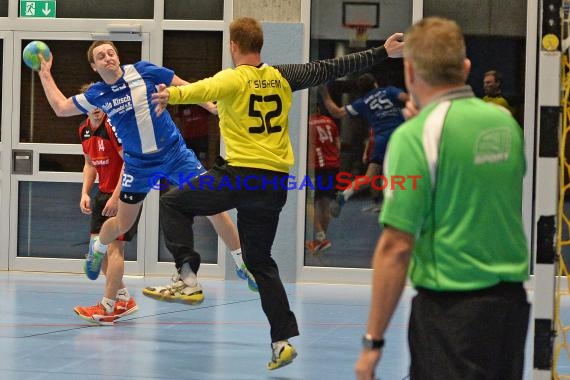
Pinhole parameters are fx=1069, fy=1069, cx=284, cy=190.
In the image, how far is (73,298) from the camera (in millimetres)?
9688

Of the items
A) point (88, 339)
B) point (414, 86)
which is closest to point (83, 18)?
point (88, 339)

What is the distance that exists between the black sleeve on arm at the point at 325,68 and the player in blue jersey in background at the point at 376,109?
491cm

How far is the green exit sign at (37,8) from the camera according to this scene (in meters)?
11.8

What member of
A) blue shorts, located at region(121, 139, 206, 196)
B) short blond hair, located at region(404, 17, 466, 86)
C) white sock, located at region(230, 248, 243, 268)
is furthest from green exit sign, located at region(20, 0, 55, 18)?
short blond hair, located at region(404, 17, 466, 86)

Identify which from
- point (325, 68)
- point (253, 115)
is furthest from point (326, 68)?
point (253, 115)

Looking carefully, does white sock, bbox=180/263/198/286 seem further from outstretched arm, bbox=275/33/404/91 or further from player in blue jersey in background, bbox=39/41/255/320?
outstretched arm, bbox=275/33/404/91

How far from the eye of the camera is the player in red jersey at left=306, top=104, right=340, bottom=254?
37.8 feet

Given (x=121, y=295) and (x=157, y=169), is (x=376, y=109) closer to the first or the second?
(x=121, y=295)

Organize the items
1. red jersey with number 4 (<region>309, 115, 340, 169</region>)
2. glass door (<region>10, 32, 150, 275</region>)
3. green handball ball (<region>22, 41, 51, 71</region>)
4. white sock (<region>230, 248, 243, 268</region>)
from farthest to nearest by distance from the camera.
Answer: glass door (<region>10, 32, 150, 275</region>)
red jersey with number 4 (<region>309, 115, 340, 169</region>)
green handball ball (<region>22, 41, 51, 71</region>)
white sock (<region>230, 248, 243, 268</region>)

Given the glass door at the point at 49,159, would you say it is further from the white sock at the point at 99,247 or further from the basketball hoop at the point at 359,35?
the white sock at the point at 99,247

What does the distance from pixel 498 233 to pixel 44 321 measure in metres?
5.76

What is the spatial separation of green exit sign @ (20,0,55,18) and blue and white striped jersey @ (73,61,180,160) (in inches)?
168

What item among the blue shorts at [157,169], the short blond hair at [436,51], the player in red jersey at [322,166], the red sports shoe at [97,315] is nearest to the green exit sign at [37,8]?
the player in red jersey at [322,166]

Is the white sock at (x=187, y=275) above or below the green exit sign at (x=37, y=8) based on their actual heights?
below
